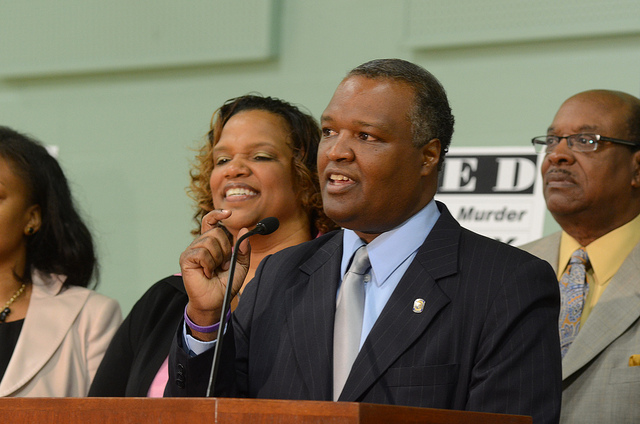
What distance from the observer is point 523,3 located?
3.76m

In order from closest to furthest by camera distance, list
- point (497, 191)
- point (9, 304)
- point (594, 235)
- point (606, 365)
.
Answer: point (606, 365)
point (594, 235)
point (9, 304)
point (497, 191)

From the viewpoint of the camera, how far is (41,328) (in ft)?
10.4

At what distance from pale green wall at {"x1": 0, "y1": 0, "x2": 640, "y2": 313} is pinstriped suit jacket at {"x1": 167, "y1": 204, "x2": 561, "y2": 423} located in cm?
192

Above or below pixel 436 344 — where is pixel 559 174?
above

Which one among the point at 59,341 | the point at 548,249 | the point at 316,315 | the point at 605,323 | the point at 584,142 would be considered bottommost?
the point at 59,341

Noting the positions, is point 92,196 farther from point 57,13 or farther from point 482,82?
point 482,82

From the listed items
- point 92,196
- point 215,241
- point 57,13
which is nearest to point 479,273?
point 215,241

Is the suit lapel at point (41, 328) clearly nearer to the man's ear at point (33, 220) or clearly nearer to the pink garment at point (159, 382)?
the man's ear at point (33, 220)

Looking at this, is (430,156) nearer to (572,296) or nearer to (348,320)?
(348,320)

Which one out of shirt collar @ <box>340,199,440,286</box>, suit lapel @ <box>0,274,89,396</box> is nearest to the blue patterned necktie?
shirt collar @ <box>340,199,440,286</box>

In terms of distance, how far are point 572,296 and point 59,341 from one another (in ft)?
6.09

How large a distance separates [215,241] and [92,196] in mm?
2935

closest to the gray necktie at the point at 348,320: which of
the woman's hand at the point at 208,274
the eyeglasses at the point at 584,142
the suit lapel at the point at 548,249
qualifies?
the woman's hand at the point at 208,274

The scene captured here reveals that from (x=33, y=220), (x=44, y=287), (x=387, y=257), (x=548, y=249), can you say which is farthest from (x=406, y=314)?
(x=33, y=220)
